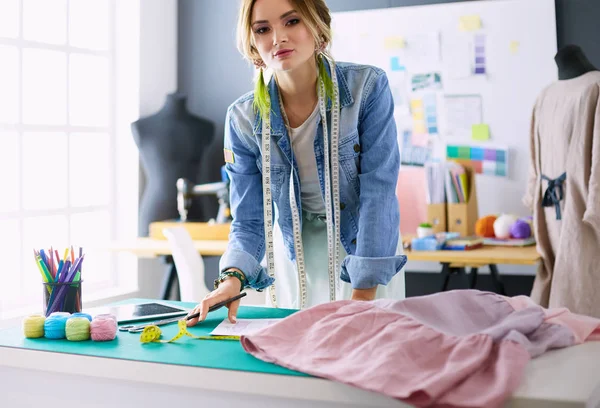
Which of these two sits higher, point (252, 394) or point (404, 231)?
point (404, 231)

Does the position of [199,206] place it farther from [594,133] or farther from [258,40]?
[258,40]

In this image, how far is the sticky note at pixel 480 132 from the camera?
4.63 meters

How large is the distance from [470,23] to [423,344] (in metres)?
3.58

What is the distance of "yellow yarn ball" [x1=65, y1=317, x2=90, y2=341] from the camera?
5.79 feet

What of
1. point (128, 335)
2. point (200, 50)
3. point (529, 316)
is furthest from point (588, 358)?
point (200, 50)

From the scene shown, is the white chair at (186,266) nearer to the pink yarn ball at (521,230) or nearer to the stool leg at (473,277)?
the stool leg at (473,277)

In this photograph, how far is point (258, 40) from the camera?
6.86ft

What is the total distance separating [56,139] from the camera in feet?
15.0

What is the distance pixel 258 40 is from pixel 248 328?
781mm

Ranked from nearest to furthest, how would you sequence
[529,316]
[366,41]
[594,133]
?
1. [529,316]
2. [594,133]
3. [366,41]

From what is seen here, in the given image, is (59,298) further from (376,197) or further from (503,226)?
(503,226)

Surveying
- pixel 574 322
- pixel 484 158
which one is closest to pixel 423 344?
pixel 574 322

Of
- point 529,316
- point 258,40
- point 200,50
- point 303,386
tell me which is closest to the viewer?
point 303,386

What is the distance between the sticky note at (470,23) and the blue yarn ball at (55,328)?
139 inches
